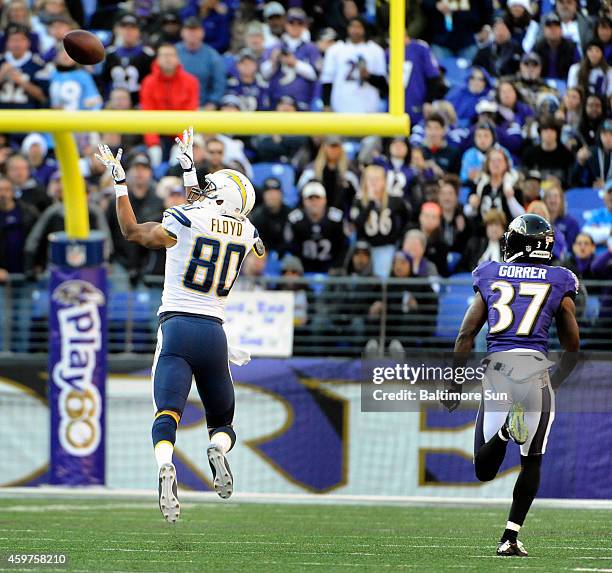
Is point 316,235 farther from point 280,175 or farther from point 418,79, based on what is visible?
point 418,79

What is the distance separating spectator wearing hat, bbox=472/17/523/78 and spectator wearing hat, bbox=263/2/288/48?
2.03 m

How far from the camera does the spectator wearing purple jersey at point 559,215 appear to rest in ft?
34.4

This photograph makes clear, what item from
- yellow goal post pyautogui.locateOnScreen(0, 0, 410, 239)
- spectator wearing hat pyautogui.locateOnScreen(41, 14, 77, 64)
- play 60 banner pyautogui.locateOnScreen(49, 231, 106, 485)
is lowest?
play 60 banner pyautogui.locateOnScreen(49, 231, 106, 485)

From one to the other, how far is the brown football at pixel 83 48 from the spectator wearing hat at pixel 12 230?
10.9ft

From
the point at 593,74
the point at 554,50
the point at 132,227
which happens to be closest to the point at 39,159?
the point at 554,50

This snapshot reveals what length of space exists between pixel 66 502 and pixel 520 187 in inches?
168

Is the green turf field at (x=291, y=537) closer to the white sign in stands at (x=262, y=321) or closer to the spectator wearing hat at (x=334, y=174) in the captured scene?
the white sign in stands at (x=262, y=321)

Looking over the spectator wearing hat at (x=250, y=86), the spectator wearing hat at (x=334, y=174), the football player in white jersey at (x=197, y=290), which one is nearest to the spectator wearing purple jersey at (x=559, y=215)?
the spectator wearing hat at (x=334, y=174)

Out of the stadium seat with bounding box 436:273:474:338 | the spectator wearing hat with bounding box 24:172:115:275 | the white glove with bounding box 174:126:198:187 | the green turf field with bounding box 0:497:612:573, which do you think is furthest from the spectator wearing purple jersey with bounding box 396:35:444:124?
the white glove with bounding box 174:126:198:187

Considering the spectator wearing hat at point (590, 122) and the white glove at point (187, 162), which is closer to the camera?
the white glove at point (187, 162)

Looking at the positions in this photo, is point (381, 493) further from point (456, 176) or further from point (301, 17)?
point (301, 17)

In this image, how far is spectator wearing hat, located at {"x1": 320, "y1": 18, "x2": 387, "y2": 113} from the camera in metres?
12.2

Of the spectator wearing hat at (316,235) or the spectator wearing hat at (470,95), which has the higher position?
the spectator wearing hat at (470,95)

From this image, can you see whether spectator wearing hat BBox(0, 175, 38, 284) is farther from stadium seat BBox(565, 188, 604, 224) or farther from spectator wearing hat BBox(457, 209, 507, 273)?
stadium seat BBox(565, 188, 604, 224)
